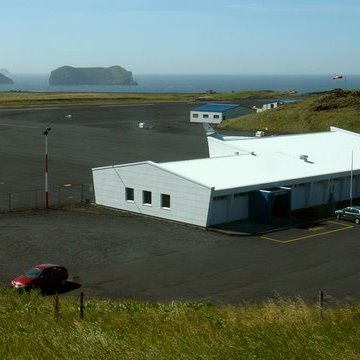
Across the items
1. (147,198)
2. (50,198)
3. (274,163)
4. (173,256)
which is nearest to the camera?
(173,256)

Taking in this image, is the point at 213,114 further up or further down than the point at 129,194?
further up

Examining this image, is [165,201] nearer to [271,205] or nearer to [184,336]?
[271,205]

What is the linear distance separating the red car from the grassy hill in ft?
288

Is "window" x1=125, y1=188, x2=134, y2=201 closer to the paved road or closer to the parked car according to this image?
the paved road

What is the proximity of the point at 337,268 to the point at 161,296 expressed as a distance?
10.5 meters

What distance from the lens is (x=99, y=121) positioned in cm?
12556

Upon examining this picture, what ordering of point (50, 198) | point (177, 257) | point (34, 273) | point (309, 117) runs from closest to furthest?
point (34, 273), point (177, 257), point (50, 198), point (309, 117)

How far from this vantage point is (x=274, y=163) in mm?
50062

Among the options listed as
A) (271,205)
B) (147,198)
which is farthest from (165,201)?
(271,205)

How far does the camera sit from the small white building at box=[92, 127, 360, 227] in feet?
140

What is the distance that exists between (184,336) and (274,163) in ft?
127

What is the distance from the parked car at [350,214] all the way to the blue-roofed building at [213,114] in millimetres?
80395

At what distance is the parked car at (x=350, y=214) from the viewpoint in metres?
43.7

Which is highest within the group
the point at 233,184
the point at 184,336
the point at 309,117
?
the point at 184,336
